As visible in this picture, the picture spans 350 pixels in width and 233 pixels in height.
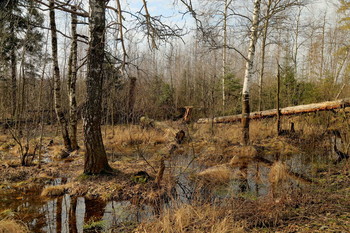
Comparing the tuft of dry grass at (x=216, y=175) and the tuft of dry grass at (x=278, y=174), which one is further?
the tuft of dry grass at (x=216, y=175)

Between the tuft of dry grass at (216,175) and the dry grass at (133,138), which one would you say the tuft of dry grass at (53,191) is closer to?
the tuft of dry grass at (216,175)

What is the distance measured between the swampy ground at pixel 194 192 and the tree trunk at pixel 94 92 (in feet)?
1.60

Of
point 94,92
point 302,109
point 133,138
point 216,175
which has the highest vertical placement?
point 94,92

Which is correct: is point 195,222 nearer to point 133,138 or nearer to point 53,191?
point 53,191

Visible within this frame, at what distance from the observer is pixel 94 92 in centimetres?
544

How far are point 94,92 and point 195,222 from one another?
3700 mm

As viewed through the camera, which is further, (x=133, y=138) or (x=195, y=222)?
(x=133, y=138)

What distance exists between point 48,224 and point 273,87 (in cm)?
1334

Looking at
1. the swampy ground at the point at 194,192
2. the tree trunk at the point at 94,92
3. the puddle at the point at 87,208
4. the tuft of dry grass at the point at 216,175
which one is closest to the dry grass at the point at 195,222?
the swampy ground at the point at 194,192

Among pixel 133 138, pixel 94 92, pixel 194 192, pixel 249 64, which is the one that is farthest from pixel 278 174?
pixel 133 138

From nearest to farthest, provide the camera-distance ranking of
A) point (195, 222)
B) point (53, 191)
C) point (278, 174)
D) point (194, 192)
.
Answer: point (195, 222), point (194, 192), point (53, 191), point (278, 174)

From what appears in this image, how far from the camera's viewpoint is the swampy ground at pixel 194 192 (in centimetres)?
351

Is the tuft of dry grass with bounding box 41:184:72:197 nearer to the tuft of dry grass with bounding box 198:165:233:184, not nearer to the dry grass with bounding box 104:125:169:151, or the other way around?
the tuft of dry grass with bounding box 198:165:233:184

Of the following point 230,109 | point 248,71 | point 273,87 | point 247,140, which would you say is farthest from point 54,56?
point 273,87
